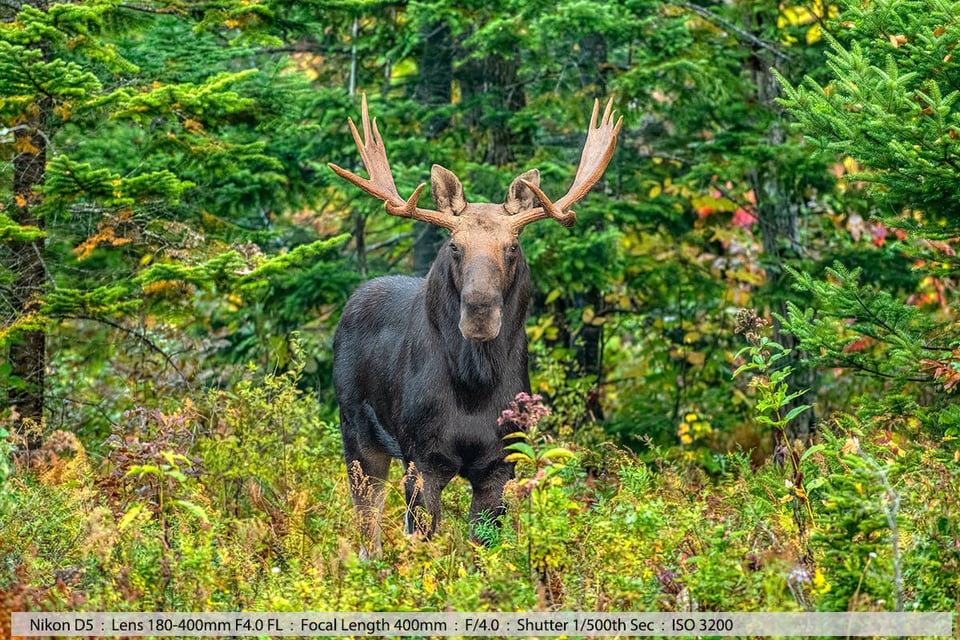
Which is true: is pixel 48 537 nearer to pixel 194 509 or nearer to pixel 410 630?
pixel 194 509

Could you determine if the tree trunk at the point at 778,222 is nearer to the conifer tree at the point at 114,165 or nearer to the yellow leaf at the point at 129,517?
the conifer tree at the point at 114,165

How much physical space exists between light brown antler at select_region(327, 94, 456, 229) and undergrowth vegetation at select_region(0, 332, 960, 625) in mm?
1792

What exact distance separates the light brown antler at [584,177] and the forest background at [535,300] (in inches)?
45.2

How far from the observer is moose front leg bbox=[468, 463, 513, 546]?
286 inches

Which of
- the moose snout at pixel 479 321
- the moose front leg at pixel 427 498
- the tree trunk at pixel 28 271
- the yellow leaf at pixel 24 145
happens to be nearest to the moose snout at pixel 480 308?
the moose snout at pixel 479 321

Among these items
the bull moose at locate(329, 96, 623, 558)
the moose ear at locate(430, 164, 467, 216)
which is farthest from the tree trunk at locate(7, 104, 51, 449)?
the moose ear at locate(430, 164, 467, 216)

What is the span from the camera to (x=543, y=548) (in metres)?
5.39

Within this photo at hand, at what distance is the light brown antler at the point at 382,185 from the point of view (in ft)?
24.7

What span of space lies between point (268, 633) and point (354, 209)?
8.52m

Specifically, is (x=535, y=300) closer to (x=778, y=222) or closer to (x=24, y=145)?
(x=778, y=222)

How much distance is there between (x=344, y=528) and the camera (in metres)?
6.96

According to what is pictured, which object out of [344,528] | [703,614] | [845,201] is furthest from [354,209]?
[703,614]

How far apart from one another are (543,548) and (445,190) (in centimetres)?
283

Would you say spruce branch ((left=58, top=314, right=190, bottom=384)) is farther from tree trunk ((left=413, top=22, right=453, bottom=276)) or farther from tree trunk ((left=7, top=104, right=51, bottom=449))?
tree trunk ((left=413, top=22, right=453, bottom=276))
